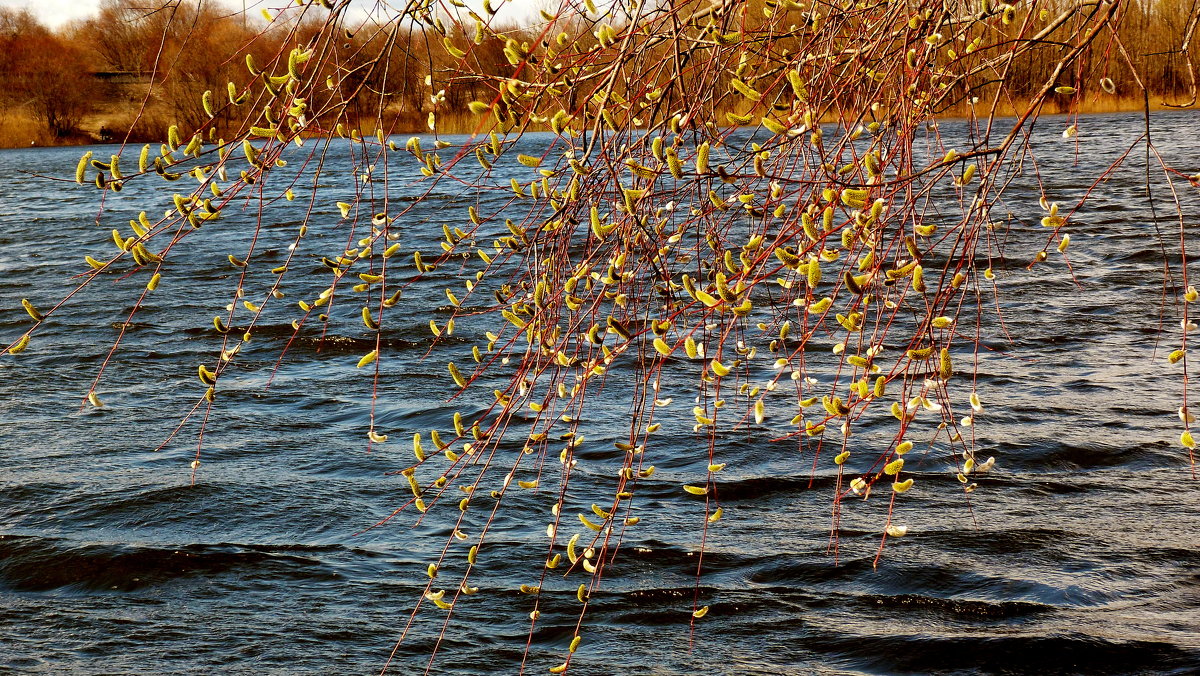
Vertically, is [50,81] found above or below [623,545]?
above

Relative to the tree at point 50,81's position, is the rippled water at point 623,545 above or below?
below

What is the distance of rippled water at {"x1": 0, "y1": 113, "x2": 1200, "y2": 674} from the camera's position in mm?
4059

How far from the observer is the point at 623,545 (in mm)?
4875

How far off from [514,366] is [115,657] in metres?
4.48

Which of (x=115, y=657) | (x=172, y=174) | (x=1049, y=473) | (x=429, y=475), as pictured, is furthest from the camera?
(x=429, y=475)

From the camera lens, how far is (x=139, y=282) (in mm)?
13180

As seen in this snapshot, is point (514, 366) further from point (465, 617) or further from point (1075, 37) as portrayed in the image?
point (1075, 37)

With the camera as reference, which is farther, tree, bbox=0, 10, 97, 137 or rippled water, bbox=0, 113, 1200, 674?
tree, bbox=0, 10, 97, 137

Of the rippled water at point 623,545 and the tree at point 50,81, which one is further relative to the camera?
the tree at point 50,81

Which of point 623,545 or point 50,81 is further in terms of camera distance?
point 50,81

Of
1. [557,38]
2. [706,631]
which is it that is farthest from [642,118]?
[706,631]

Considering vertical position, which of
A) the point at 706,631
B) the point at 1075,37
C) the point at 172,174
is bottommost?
the point at 706,631

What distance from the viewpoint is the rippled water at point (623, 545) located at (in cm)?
406

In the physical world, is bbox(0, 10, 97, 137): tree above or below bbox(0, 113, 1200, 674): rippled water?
above
